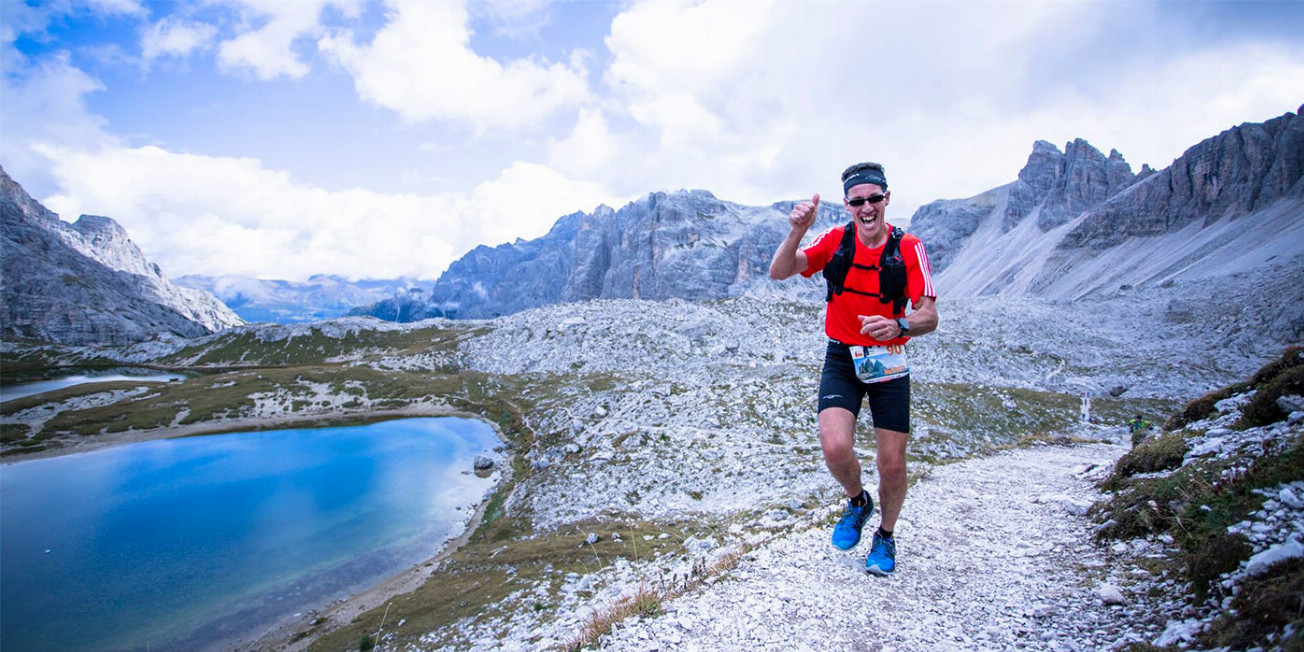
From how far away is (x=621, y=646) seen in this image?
5629mm

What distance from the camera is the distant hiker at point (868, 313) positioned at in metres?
6.62

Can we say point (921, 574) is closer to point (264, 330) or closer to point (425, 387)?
point (425, 387)

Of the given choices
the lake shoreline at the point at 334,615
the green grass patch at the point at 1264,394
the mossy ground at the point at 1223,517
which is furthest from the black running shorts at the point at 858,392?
the lake shoreline at the point at 334,615

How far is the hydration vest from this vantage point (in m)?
6.58

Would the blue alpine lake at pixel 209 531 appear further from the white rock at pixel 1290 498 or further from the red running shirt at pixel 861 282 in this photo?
the white rock at pixel 1290 498

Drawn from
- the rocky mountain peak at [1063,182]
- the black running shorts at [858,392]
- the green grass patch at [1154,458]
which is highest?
the rocky mountain peak at [1063,182]

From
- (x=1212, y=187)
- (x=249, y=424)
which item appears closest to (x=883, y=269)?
(x=249, y=424)

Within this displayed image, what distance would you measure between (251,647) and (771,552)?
87.6 feet

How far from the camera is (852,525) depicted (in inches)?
310

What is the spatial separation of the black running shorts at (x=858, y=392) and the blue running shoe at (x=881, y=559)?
1.75m

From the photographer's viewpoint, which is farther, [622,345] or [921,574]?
[622,345]

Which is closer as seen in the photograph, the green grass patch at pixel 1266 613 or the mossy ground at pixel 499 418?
the green grass patch at pixel 1266 613

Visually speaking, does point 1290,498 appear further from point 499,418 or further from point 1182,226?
point 1182,226

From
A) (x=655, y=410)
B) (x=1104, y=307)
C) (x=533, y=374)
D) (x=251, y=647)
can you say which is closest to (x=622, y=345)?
(x=533, y=374)
